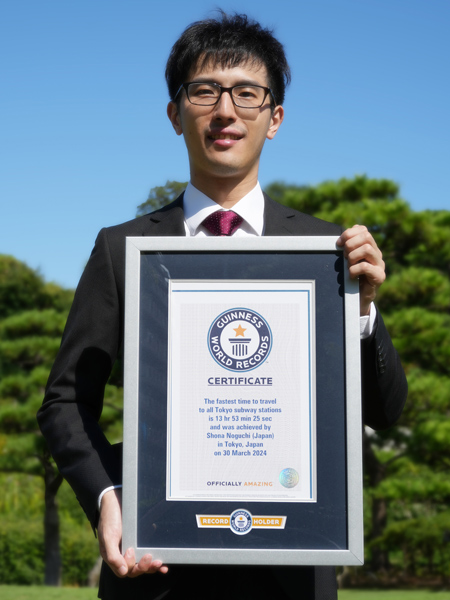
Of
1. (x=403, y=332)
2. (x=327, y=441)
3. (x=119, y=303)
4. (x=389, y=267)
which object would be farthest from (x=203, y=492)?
(x=389, y=267)

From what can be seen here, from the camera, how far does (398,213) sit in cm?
755

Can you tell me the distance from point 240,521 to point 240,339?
26 cm

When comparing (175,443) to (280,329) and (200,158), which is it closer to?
(280,329)

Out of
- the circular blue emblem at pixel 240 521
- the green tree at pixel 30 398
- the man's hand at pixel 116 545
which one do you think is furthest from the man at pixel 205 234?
the green tree at pixel 30 398

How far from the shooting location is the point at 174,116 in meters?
1.44

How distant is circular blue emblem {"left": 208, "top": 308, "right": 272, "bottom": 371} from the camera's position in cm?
110

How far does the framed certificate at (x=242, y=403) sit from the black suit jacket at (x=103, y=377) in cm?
11

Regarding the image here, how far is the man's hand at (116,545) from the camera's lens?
1041mm

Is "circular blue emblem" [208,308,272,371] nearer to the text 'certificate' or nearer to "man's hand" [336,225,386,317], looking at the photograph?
the text 'certificate'

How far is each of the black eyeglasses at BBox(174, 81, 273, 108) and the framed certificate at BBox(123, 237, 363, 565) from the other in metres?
0.32

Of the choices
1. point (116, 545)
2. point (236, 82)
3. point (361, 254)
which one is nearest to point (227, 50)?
point (236, 82)

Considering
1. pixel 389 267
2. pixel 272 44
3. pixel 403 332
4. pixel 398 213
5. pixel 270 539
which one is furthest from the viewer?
pixel 389 267

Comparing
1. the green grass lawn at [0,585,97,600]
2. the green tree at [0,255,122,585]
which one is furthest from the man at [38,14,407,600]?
the green tree at [0,255,122,585]

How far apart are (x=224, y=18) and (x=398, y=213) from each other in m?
6.36
